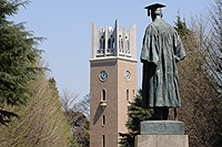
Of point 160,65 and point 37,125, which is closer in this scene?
point 160,65

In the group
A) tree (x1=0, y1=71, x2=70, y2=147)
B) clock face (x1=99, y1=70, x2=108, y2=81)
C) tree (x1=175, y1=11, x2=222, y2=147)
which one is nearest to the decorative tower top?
clock face (x1=99, y1=70, x2=108, y2=81)

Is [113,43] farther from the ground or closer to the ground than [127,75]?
farther from the ground

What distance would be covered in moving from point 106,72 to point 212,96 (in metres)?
42.4

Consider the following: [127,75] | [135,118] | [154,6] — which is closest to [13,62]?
[154,6]

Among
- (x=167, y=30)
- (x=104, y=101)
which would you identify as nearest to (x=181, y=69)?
(x=167, y=30)

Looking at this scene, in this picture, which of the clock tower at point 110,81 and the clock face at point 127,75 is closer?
the clock tower at point 110,81

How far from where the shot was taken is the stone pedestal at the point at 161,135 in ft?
24.7

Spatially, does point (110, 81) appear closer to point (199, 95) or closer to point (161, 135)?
point (199, 95)

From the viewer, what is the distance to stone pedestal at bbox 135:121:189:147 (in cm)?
752

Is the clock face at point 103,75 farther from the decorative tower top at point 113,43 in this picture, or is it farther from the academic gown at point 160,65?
the academic gown at point 160,65

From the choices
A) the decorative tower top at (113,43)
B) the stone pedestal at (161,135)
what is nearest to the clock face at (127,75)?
the decorative tower top at (113,43)

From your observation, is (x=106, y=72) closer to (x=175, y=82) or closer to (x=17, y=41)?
(x=17, y=41)

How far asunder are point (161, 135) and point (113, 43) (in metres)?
55.5

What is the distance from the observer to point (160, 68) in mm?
7922
